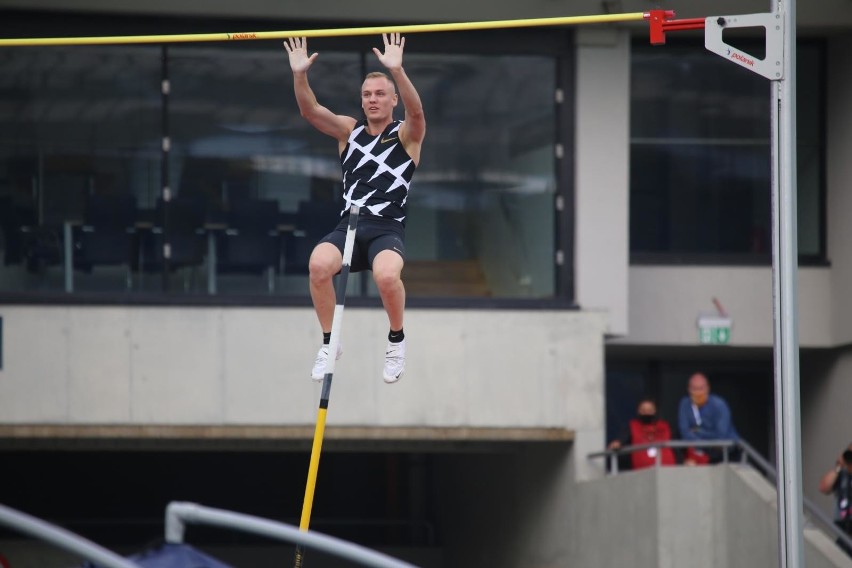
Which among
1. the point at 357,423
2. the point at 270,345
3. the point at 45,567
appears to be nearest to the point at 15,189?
the point at 270,345

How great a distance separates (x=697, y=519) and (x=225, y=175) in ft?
18.1

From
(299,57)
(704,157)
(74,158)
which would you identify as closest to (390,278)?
(299,57)

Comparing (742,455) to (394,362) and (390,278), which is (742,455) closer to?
(394,362)

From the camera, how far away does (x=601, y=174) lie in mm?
17672

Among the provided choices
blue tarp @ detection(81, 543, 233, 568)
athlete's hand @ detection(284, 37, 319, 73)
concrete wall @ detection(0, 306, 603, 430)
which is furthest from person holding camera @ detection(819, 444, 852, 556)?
blue tarp @ detection(81, 543, 233, 568)

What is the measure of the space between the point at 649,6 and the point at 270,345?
16.2ft

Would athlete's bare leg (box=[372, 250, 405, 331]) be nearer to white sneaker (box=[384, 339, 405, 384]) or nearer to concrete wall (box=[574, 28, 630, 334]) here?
white sneaker (box=[384, 339, 405, 384])

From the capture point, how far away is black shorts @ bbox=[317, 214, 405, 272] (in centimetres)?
1024

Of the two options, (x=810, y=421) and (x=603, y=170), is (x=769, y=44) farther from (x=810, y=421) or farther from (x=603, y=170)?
(x=810, y=421)

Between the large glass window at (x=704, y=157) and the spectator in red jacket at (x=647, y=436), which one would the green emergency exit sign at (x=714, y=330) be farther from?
the spectator in red jacket at (x=647, y=436)

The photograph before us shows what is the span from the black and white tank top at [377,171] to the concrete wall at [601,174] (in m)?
7.42

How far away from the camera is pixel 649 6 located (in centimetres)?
1728

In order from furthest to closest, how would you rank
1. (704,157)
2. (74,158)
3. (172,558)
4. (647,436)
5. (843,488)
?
1. (704,157)
2. (74,158)
3. (647,436)
4. (843,488)
5. (172,558)

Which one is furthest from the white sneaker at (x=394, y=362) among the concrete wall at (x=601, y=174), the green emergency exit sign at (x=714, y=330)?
the green emergency exit sign at (x=714, y=330)
